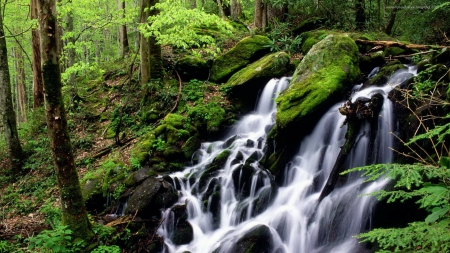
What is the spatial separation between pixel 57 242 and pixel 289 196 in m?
4.93

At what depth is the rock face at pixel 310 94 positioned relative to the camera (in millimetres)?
7578

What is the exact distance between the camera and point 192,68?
1224 cm

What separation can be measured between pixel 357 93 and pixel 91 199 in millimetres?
7608

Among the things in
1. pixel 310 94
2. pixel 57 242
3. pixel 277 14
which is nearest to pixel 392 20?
pixel 277 14

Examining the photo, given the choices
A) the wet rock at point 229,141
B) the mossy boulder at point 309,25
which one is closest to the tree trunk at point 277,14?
the mossy boulder at point 309,25

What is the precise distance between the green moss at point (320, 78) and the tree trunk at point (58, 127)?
4887mm

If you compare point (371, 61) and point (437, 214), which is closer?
point (437, 214)

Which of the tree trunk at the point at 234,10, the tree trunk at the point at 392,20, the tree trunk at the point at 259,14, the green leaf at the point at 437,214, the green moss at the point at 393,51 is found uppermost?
the tree trunk at the point at 234,10

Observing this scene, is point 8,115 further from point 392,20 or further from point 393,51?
point 392,20

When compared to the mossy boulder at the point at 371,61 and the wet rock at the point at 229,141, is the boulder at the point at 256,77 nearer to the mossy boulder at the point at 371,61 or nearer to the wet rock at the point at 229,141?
the wet rock at the point at 229,141

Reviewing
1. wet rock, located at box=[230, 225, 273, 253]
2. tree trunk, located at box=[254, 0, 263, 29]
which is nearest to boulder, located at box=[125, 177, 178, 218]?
wet rock, located at box=[230, 225, 273, 253]

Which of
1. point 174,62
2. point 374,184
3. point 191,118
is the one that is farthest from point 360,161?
point 174,62

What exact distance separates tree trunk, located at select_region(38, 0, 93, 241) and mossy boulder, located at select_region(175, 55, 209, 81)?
7718 millimetres

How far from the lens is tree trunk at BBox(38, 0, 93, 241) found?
4457 mm
